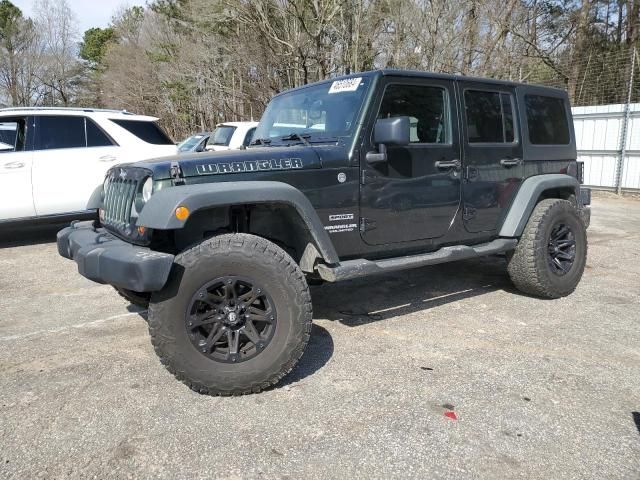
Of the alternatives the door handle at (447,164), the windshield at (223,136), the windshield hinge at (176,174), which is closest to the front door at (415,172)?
the door handle at (447,164)

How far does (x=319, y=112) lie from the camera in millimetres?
4012

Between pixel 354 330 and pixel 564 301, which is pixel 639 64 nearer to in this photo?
pixel 564 301

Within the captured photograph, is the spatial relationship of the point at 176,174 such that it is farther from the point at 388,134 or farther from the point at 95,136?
the point at 95,136

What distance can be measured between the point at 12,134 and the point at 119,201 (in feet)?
15.5

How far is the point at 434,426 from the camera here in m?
2.77

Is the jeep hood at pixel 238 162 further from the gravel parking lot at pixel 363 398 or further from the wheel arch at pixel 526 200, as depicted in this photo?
the wheel arch at pixel 526 200

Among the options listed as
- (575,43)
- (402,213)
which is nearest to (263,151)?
(402,213)

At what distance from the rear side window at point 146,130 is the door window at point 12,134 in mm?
1190

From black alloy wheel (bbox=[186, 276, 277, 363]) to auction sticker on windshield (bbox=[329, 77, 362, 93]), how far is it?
5.66 ft

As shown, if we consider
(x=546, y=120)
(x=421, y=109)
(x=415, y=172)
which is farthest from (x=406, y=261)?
(x=546, y=120)

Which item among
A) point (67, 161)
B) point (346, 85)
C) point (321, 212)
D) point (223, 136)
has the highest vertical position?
point (346, 85)

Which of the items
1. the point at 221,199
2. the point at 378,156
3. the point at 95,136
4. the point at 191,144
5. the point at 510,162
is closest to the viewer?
the point at 221,199

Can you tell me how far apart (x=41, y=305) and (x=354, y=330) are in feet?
9.91

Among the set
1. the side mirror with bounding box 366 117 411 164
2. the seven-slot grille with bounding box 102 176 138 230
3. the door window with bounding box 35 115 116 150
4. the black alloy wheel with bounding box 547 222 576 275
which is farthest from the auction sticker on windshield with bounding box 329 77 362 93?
the door window with bounding box 35 115 116 150
